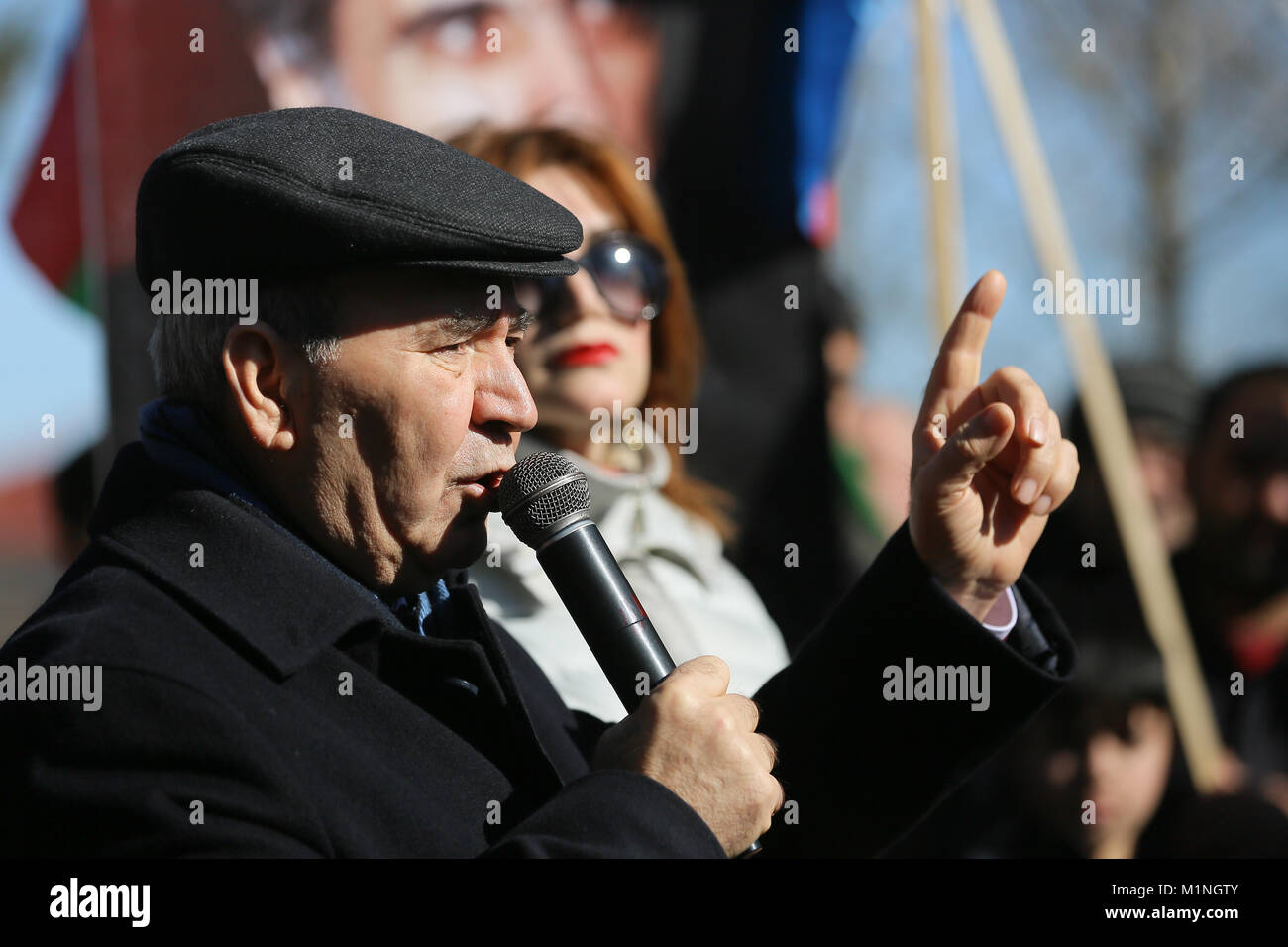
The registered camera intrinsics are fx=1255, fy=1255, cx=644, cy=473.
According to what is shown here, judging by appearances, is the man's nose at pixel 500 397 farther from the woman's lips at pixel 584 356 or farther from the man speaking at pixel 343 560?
the woman's lips at pixel 584 356

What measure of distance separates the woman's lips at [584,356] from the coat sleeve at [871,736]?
37.6 inches

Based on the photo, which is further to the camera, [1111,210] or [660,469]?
[1111,210]

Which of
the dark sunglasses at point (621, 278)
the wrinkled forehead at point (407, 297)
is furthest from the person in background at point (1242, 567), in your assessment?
the wrinkled forehead at point (407, 297)

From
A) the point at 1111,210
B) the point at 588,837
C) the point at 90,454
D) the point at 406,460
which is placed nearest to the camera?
the point at 588,837

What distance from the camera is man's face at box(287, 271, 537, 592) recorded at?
1714 millimetres

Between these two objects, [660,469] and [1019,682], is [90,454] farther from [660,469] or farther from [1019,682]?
[1019,682]

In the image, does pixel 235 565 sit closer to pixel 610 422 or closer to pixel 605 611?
pixel 605 611

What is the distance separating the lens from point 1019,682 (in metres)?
2.06

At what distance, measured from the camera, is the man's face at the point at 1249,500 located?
4887 millimetres

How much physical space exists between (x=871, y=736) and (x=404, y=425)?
0.97 metres

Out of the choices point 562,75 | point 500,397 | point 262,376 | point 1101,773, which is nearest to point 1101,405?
point 1101,773

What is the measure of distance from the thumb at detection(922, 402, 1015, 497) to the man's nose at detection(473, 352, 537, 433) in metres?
0.66

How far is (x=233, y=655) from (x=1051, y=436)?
1.25m
